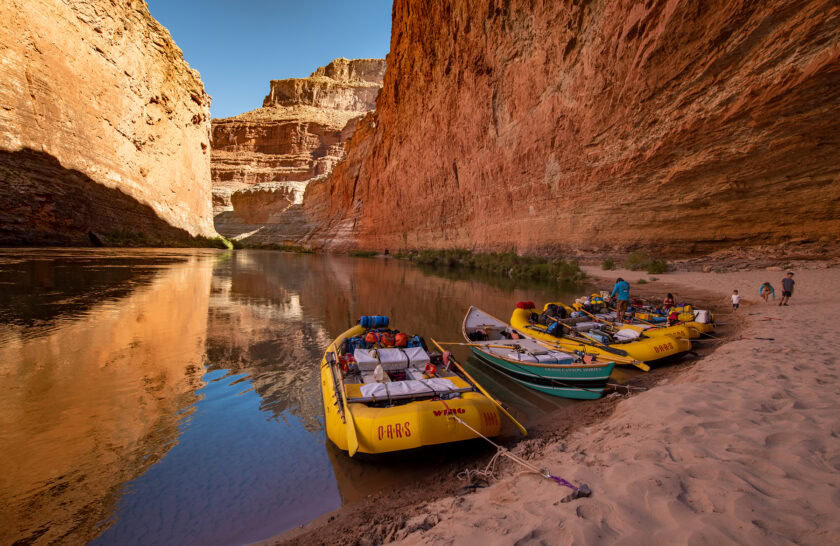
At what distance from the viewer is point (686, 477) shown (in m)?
2.59

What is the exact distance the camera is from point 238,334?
9.59 metres

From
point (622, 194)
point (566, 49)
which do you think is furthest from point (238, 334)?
point (566, 49)

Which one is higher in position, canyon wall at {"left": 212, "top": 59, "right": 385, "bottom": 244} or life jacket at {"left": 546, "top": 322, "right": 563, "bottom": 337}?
canyon wall at {"left": 212, "top": 59, "right": 385, "bottom": 244}

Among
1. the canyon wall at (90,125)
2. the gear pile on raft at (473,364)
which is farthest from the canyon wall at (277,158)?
the gear pile on raft at (473,364)

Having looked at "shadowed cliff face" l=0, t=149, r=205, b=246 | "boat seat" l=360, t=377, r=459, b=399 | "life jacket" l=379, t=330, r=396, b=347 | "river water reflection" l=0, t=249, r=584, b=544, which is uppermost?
"shadowed cliff face" l=0, t=149, r=205, b=246

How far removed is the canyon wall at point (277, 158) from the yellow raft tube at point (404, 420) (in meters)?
67.0

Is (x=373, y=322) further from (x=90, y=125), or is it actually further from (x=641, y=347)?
(x=90, y=125)

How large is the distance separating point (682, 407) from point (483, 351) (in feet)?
13.4

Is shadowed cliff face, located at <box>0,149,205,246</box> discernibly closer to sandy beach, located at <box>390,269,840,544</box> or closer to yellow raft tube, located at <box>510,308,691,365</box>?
yellow raft tube, located at <box>510,308,691,365</box>

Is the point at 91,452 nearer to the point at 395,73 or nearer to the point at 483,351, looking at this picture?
the point at 483,351

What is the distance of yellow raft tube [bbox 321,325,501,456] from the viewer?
4.09 m

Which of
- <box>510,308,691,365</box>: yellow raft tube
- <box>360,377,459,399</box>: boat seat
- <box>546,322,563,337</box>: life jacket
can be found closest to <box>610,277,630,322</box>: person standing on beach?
<box>510,308,691,365</box>: yellow raft tube

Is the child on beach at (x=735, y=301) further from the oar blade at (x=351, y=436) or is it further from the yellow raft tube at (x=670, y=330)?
the oar blade at (x=351, y=436)

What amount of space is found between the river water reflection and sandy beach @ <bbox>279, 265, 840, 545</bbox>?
0.88 meters
